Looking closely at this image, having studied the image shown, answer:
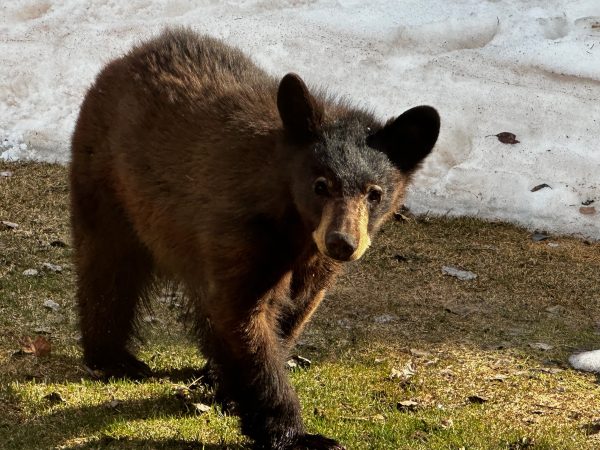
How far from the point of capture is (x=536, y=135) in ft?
34.2

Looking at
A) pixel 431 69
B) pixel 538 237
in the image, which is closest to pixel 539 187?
pixel 538 237

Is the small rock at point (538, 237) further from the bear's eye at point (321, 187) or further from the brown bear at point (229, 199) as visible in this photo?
the bear's eye at point (321, 187)

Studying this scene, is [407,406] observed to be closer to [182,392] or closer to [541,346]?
[182,392]

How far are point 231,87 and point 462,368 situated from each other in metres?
2.48

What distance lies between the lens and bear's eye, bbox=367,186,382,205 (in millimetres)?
4664

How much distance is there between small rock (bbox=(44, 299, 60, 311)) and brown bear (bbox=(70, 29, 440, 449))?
888 mm

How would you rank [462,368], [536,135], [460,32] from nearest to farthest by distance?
1. [462,368]
2. [536,135]
3. [460,32]

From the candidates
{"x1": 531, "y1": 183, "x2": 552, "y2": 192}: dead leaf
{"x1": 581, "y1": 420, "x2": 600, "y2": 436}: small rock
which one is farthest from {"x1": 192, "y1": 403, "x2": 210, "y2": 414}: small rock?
{"x1": 531, "y1": 183, "x2": 552, "y2": 192}: dead leaf

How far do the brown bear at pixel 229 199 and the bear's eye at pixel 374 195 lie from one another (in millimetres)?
11

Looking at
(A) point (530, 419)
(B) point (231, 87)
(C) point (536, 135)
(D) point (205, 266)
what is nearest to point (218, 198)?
(D) point (205, 266)

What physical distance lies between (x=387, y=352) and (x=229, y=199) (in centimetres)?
219

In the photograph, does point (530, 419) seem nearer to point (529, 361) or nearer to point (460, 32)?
point (529, 361)

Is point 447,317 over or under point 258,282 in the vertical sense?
under

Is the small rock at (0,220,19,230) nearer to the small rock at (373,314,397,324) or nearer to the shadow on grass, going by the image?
the shadow on grass
